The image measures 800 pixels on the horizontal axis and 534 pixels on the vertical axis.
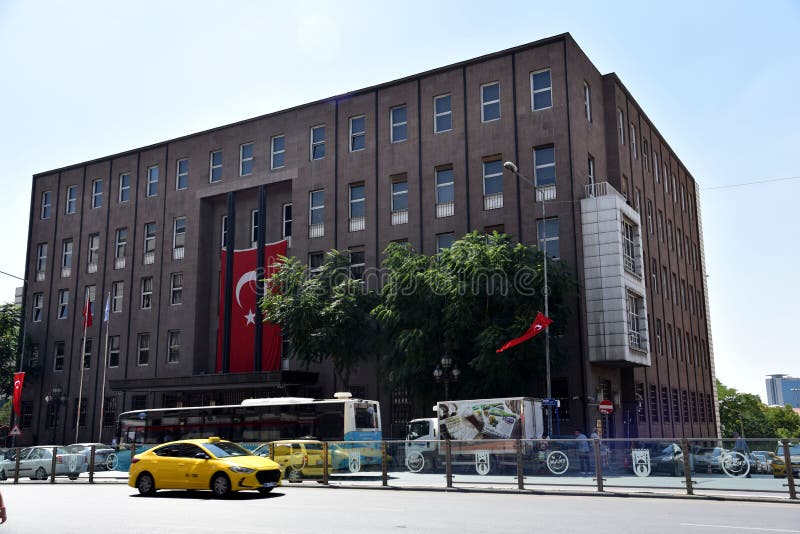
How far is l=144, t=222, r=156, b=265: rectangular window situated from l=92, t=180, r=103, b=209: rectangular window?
5.93 m

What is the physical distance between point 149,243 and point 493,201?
2627 cm

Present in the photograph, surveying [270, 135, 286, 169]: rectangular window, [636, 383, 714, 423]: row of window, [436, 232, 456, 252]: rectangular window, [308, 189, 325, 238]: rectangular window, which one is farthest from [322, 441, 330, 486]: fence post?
[270, 135, 286, 169]: rectangular window

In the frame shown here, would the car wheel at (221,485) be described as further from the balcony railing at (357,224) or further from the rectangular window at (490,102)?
the rectangular window at (490,102)

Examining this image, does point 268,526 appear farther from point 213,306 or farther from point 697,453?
point 213,306

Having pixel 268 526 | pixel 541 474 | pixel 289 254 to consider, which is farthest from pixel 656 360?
pixel 268 526

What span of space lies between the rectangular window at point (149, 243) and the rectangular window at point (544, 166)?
2788 cm

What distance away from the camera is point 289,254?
153ft

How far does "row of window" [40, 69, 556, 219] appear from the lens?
1580 inches

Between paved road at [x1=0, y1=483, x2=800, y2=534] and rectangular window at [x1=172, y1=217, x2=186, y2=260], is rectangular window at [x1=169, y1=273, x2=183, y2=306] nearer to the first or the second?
rectangular window at [x1=172, y1=217, x2=186, y2=260]

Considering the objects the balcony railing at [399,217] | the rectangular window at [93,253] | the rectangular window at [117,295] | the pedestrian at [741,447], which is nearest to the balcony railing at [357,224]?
the balcony railing at [399,217]

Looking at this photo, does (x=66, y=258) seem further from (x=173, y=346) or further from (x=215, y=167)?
(x=215, y=167)

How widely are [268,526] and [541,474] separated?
10.5 metres

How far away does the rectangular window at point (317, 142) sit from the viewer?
47.0 m

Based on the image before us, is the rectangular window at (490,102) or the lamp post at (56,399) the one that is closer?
the rectangular window at (490,102)
